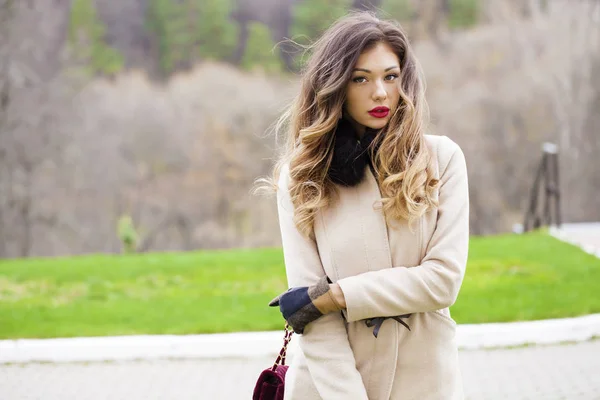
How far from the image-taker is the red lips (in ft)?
9.39

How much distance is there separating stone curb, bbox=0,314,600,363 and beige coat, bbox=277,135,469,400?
4756 millimetres

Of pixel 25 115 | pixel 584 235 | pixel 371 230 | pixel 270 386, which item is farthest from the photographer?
pixel 25 115

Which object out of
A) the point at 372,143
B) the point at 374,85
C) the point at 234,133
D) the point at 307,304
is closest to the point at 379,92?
the point at 374,85

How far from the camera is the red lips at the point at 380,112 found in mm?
2861

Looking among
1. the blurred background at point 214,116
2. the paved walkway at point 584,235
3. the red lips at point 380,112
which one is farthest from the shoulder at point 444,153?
the paved walkway at point 584,235

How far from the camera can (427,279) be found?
2734mm

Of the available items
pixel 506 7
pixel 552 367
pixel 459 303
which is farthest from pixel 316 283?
pixel 506 7

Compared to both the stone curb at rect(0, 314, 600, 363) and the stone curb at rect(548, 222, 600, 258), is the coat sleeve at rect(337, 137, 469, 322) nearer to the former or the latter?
the stone curb at rect(0, 314, 600, 363)

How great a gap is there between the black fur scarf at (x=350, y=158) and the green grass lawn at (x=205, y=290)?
5447 mm

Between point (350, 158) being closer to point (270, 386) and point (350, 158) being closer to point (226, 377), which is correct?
point (270, 386)

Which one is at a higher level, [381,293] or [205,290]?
[381,293]

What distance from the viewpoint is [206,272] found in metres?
11.6

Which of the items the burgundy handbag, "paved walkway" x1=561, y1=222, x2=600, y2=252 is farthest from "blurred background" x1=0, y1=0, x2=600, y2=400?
the burgundy handbag

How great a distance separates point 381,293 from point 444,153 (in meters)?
0.55
